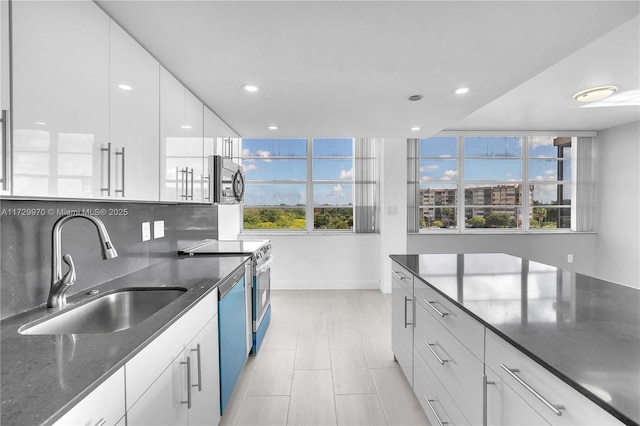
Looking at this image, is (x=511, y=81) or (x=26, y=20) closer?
(x=26, y=20)

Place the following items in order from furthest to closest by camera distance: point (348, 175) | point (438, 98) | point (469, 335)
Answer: point (348, 175) → point (438, 98) → point (469, 335)

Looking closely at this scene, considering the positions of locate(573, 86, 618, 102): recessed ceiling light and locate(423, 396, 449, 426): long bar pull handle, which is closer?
locate(423, 396, 449, 426): long bar pull handle

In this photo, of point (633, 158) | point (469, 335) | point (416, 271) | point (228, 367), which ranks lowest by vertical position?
point (228, 367)

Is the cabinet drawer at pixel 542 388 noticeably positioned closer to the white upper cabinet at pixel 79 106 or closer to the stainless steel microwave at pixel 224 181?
the white upper cabinet at pixel 79 106

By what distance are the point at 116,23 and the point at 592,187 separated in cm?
714

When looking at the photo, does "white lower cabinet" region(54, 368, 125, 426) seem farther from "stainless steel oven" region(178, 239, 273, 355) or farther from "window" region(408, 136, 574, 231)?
"window" region(408, 136, 574, 231)

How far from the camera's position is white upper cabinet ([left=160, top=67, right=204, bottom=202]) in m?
2.00

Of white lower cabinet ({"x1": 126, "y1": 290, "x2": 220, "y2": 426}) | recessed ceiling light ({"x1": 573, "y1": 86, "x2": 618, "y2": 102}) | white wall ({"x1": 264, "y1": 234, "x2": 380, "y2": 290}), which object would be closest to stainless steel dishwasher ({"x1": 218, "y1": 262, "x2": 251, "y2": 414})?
white lower cabinet ({"x1": 126, "y1": 290, "x2": 220, "y2": 426})

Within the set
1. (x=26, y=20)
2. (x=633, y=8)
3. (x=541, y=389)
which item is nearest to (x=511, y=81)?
(x=633, y=8)

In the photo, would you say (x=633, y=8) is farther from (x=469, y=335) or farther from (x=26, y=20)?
(x=26, y=20)

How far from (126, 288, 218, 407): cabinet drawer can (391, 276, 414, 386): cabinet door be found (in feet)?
4.50

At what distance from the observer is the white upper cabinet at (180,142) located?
1995 mm

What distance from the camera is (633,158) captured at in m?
4.94

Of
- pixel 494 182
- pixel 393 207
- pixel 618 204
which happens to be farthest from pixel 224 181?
pixel 618 204
